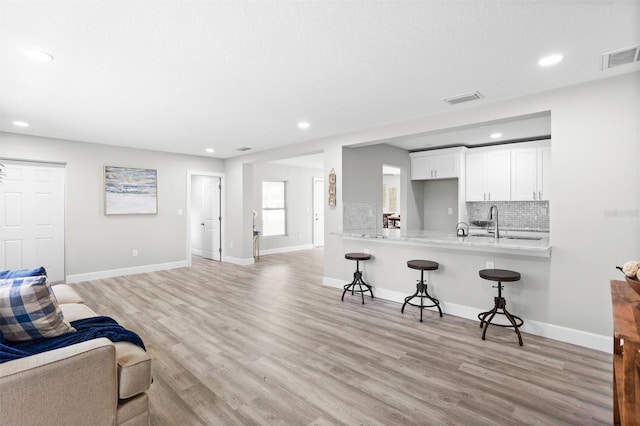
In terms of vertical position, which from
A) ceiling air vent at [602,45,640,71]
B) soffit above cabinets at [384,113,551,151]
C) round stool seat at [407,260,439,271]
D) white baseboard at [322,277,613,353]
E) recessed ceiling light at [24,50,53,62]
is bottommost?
white baseboard at [322,277,613,353]

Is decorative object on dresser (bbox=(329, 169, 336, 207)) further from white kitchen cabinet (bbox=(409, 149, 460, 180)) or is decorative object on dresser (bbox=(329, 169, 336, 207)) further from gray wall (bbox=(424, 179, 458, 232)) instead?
gray wall (bbox=(424, 179, 458, 232))

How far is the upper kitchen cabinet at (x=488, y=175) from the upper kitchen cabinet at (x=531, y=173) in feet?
0.31

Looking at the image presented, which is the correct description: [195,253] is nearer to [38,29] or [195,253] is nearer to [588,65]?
[38,29]

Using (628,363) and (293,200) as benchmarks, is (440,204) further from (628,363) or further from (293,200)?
(628,363)

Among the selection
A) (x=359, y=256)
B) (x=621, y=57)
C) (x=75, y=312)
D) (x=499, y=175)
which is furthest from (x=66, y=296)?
(x=499, y=175)

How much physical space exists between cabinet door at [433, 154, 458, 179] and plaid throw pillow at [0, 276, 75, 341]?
599 centimetres

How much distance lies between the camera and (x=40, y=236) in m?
5.16

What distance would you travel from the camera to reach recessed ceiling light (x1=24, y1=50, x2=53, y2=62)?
2324 mm

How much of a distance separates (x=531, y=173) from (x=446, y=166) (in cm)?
139

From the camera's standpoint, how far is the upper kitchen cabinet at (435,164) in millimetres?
6027

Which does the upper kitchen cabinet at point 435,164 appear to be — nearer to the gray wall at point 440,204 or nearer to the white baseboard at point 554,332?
the gray wall at point 440,204

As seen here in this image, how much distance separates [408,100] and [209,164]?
5.11 metres

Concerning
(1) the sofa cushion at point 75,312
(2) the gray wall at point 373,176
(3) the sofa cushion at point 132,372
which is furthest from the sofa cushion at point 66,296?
(2) the gray wall at point 373,176

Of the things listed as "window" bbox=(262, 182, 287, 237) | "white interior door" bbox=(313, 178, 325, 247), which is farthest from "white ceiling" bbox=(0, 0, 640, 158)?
"white interior door" bbox=(313, 178, 325, 247)
